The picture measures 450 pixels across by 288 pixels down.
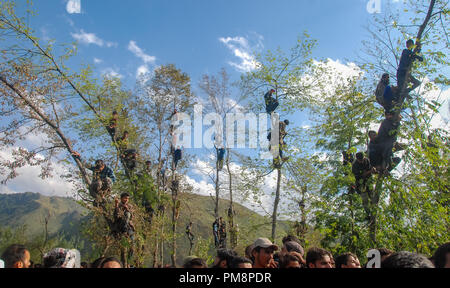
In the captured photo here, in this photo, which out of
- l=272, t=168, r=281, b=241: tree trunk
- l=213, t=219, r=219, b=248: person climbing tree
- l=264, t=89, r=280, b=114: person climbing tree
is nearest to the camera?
l=272, t=168, r=281, b=241: tree trunk

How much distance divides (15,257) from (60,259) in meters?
0.64

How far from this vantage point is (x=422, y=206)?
21.2 ft

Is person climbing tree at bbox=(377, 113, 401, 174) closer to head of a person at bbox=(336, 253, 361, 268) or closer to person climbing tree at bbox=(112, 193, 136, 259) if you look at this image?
head of a person at bbox=(336, 253, 361, 268)

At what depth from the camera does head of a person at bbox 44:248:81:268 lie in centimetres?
428

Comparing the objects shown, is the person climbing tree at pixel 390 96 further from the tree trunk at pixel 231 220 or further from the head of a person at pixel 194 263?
the tree trunk at pixel 231 220

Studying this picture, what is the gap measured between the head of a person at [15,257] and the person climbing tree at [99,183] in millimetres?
5498

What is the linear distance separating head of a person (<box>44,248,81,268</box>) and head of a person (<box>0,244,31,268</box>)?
344 millimetres

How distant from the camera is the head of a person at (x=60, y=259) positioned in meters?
4.28

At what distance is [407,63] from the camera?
6.85 m

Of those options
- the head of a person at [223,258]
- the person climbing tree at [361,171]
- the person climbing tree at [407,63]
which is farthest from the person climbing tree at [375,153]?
the head of a person at [223,258]

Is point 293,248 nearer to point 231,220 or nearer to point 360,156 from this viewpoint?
point 360,156

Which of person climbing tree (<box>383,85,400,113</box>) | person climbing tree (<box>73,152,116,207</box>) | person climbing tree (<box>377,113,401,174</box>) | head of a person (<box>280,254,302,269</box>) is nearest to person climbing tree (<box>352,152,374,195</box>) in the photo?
person climbing tree (<box>377,113,401,174</box>)
